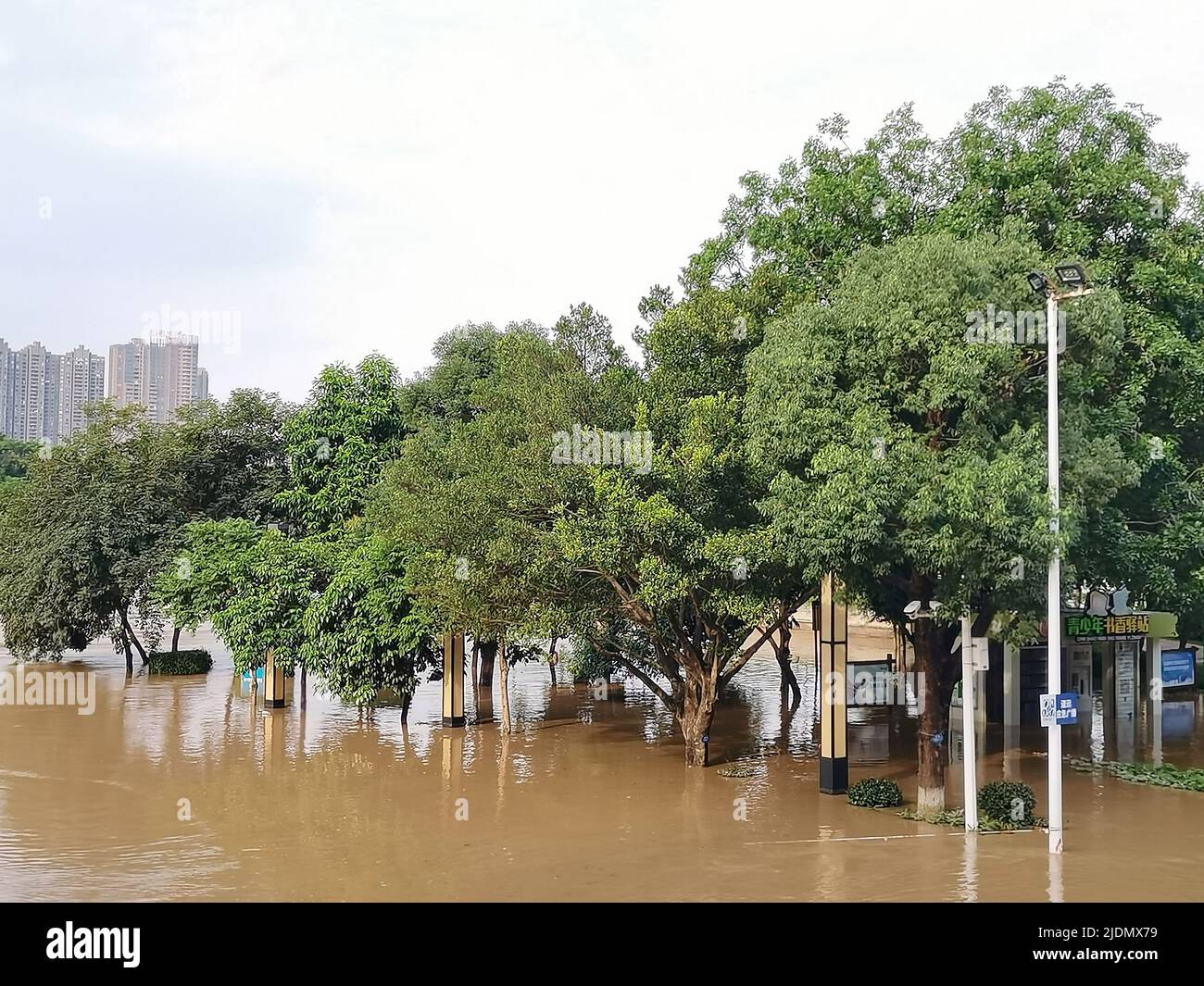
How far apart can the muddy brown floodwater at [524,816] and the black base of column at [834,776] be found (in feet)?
1.04

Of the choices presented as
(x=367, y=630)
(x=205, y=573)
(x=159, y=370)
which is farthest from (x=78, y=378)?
(x=367, y=630)

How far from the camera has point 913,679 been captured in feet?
109

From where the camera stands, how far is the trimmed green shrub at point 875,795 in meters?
20.2

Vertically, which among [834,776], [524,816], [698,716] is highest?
[698,716]

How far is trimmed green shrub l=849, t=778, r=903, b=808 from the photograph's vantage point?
2022cm

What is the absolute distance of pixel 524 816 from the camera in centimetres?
1967

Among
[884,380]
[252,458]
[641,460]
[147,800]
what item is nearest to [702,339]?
[641,460]

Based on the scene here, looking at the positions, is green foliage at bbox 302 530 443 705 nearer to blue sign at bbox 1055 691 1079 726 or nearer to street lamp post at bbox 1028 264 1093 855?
street lamp post at bbox 1028 264 1093 855

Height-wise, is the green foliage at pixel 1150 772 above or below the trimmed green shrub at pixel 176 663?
below

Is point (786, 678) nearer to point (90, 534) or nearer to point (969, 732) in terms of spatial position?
point (969, 732)

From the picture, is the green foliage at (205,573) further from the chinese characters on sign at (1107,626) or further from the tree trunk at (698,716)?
the chinese characters on sign at (1107,626)

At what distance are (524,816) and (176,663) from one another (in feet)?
86.8

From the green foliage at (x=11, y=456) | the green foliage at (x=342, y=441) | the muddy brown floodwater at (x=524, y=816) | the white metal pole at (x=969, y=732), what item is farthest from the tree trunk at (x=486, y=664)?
the green foliage at (x=11, y=456)

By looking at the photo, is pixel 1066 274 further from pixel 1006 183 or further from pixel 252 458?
pixel 252 458
